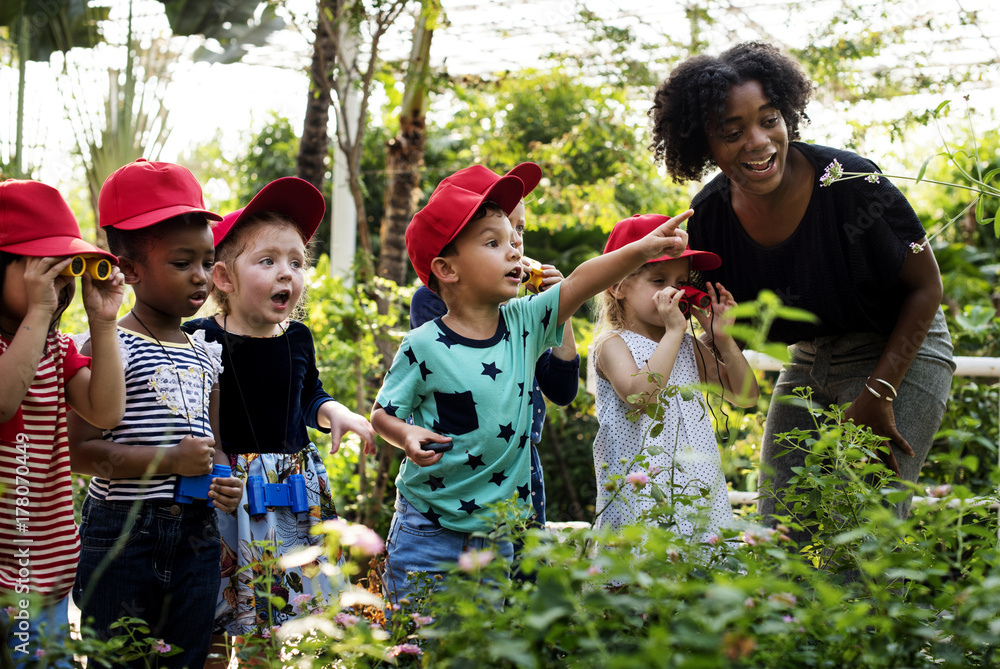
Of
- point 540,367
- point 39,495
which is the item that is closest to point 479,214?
point 540,367

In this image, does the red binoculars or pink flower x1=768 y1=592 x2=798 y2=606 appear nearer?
pink flower x1=768 y1=592 x2=798 y2=606

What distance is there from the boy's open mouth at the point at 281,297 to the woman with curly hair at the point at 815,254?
1239 millimetres

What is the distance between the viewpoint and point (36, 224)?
1.75 meters

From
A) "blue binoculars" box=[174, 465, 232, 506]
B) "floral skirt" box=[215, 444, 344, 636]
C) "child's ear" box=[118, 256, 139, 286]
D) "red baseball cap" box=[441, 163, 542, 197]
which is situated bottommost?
"floral skirt" box=[215, 444, 344, 636]

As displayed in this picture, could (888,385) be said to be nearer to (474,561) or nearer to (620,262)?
(620,262)

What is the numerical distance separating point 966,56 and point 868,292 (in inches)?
414

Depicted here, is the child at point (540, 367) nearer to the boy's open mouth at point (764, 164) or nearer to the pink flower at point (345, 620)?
the boy's open mouth at point (764, 164)

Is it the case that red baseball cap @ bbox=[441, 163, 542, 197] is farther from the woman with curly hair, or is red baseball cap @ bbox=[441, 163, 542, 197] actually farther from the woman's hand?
the woman's hand

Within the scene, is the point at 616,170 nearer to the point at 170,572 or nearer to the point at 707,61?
the point at 707,61

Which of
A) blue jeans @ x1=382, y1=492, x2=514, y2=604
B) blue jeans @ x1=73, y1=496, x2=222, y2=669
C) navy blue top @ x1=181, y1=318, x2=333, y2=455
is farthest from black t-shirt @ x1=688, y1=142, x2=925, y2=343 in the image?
blue jeans @ x1=73, y1=496, x2=222, y2=669

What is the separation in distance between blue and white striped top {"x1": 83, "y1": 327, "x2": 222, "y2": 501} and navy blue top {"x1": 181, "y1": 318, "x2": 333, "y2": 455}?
18 centimetres

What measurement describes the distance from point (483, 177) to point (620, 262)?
0.60m

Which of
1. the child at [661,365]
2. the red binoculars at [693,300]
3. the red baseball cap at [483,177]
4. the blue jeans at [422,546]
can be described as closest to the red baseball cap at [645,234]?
the child at [661,365]

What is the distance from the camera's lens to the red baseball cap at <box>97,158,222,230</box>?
6.66 ft
